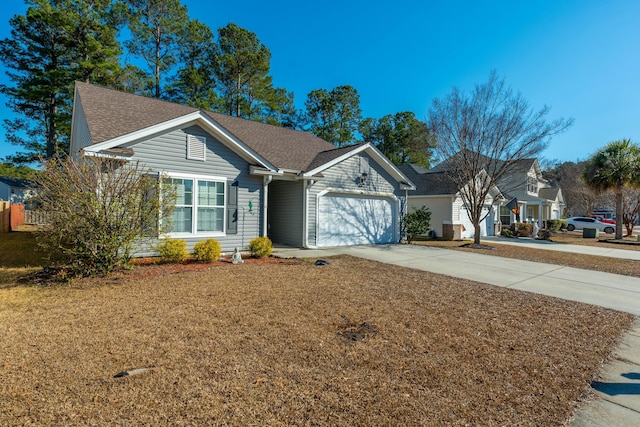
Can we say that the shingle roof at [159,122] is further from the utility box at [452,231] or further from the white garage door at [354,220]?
the utility box at [452,231]

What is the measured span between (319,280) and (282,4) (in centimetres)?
1526

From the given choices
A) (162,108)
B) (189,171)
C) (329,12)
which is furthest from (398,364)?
(329,12)

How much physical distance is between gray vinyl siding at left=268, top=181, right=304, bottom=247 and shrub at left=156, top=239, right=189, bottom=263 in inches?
190

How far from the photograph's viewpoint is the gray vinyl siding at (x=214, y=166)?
9.03m

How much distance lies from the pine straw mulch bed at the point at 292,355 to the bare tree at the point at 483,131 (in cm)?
1008

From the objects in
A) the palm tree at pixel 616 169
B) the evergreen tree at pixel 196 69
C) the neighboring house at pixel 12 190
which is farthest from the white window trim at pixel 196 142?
the neighboring house at pixel 12 190

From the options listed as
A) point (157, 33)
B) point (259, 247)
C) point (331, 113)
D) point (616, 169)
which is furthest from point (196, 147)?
point (331, 113)

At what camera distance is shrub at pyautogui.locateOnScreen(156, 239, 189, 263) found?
332 inches

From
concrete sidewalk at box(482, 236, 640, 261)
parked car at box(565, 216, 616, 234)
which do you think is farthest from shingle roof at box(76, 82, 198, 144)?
parked car at box(565, 216, 616, 234)

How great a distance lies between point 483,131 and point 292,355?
48.5 feet

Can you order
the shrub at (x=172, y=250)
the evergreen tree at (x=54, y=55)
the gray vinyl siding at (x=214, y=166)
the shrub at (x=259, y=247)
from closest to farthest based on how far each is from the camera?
the shrub at (x=172, y=250)
the gray vinyl siding at (x=214, y=166)
the shrub at (x=259, y=247)
the evergreen tree at (x=54, y=55)

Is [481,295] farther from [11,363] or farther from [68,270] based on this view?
[68,270]

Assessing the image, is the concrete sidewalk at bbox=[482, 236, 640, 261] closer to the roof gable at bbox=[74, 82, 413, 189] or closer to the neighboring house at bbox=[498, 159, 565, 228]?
the roof gable at bbox=[74, 82, 413, 189]

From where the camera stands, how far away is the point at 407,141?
35.7 m
